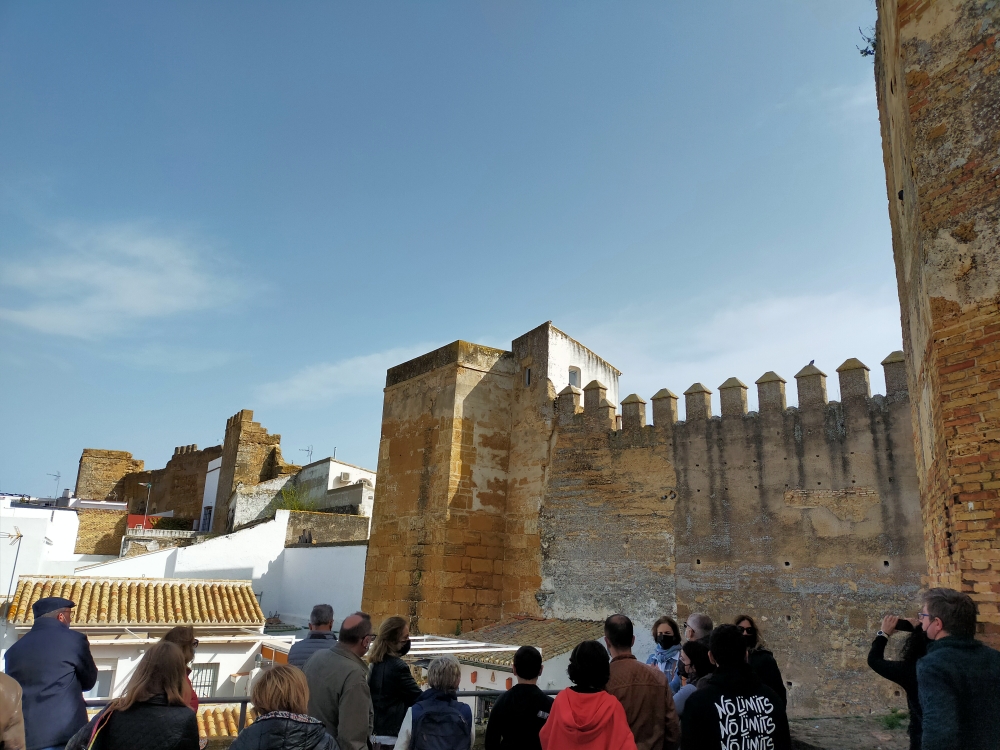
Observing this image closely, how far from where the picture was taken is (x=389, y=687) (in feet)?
12.9

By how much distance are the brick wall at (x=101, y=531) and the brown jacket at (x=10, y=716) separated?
1300 inches

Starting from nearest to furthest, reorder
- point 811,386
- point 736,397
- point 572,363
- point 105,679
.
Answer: point 811,386 < point 736,397 < point 572,363 < point 105,679

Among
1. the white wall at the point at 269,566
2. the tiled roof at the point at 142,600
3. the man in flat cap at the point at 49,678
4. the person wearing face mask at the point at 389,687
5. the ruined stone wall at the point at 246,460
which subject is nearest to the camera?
the man in flat cap at the point at 49,678

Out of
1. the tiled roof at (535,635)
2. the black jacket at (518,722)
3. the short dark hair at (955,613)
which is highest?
the short dark hair at (955,613)

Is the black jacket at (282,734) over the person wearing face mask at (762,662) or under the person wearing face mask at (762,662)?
under

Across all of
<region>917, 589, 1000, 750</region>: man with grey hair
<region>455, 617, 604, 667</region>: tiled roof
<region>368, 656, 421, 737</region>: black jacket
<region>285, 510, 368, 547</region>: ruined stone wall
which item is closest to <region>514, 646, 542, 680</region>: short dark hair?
<region>368, 656, 421, 737</region>: black jacket

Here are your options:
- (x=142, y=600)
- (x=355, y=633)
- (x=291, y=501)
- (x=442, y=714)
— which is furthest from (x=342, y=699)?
(x=291, y=501)

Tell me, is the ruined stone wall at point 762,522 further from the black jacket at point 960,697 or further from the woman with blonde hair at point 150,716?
the woman with blonde hair at point 150,716

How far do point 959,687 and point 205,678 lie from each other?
14.3m

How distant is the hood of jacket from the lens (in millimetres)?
2916

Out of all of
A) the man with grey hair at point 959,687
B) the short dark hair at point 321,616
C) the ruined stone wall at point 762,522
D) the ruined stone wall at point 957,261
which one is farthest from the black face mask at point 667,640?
the ruined stone wall at point 762,522

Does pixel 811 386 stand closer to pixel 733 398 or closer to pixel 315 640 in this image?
pixel 733 398

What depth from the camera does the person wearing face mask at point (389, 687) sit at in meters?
3.92

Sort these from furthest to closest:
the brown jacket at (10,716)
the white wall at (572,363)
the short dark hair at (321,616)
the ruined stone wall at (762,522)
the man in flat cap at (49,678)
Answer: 1. the white wall at (572,363)
2. the ruined stone wall at (762,522)
3. the short dark hair at (321,616)
4. the man in flat cap at (49,678)
5. the brown jacket at (10,716)
